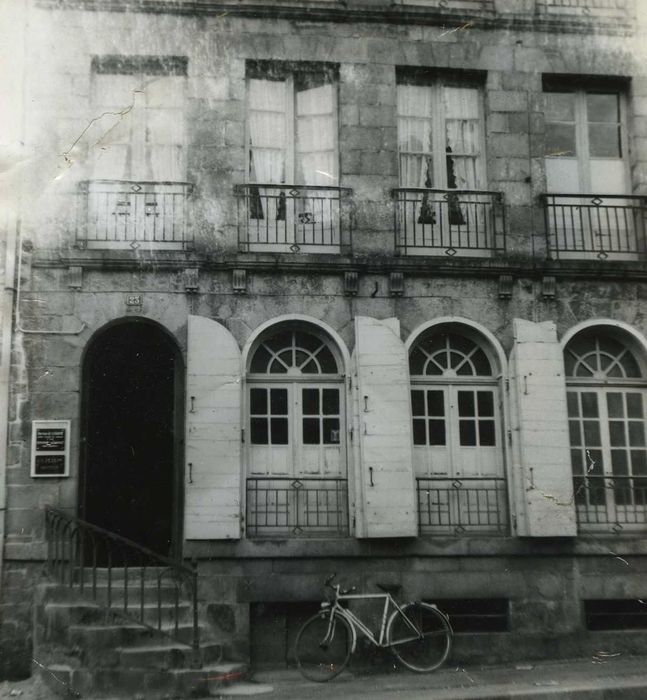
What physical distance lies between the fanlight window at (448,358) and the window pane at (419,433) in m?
0.63

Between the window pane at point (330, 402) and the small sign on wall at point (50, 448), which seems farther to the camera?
the window pane at point (330, 402)

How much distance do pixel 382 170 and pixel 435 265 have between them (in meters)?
1.44

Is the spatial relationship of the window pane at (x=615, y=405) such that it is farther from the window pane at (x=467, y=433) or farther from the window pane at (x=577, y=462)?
the window pane at (x=467, y=433)

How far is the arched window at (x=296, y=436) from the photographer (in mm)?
9969

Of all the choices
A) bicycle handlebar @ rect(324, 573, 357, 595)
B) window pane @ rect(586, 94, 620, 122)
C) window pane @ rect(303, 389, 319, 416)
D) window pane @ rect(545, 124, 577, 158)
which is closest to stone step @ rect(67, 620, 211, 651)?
bicycle handlebar @ rect(324, 573, 357, 595)

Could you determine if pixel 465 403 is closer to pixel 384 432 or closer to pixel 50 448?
pixel 384 432

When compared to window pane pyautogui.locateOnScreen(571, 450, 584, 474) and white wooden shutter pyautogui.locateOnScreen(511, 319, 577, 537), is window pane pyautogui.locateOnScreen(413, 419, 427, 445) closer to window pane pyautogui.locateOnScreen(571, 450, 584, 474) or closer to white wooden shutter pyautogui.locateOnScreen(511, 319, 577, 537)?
white wooden shutter pyautogui.locateOnScreen(511, 319, 577, 537)

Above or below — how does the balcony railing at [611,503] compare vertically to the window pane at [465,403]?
below

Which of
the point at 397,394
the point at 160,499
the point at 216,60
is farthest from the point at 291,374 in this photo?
the point at 216,60

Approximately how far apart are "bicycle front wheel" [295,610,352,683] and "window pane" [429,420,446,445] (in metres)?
2.48

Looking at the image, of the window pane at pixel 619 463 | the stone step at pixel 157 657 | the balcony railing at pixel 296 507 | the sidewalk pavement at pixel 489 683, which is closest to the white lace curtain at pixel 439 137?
the window pane at pixel 619 463

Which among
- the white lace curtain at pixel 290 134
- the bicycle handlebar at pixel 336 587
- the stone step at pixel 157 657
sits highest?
the white lace curtain at pixel 290 134

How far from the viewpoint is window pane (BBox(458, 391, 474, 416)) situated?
10.5 meters

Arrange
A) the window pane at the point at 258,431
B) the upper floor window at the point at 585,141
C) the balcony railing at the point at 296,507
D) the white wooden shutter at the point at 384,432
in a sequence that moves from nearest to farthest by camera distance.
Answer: the white wooden shutter at the point at 384,432 → the balcony railing at the point at 296,507 → the window pane at the point at 258,431 → the upper floor window at the point at 585,141
